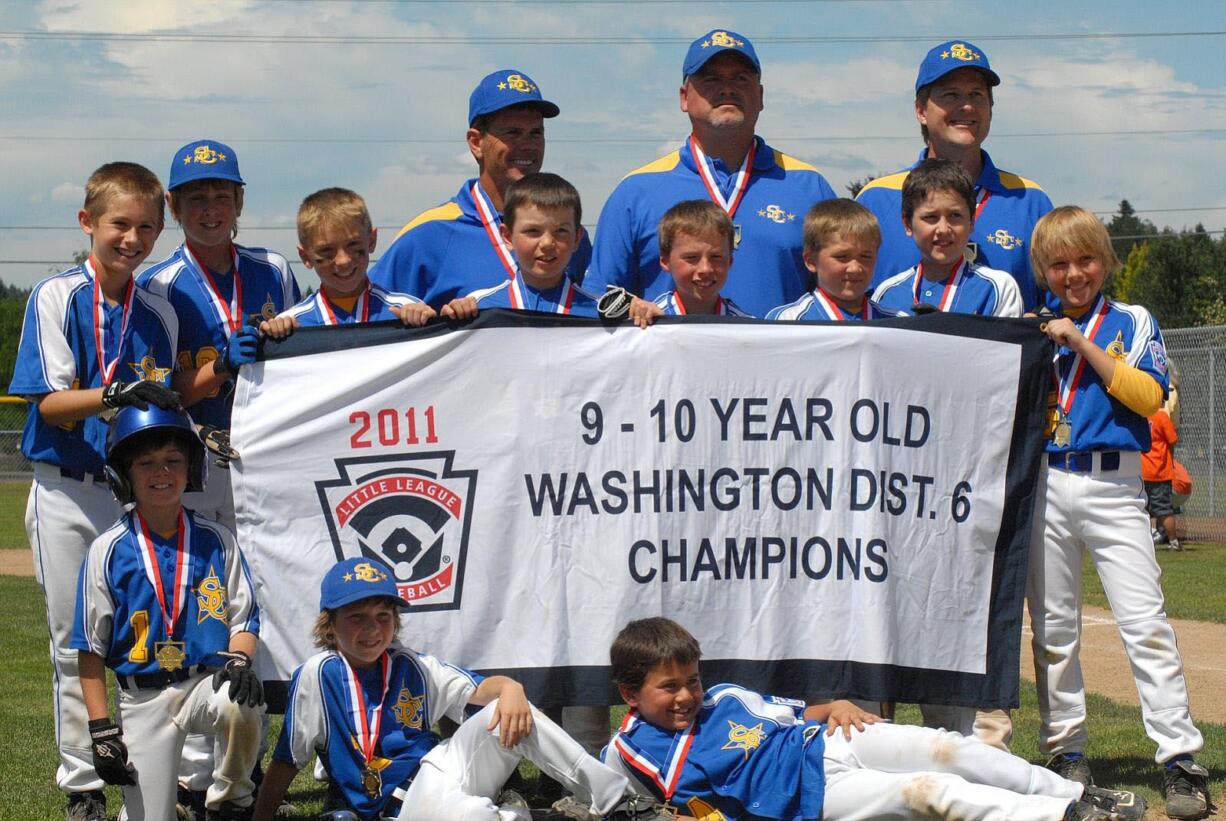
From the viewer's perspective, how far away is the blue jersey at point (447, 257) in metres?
6.31

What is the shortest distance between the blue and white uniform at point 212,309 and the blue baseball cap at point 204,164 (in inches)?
12.2

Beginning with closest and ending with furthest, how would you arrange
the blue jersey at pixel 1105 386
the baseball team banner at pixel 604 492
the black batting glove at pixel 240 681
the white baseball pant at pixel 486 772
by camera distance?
the white baseball pant at pixel 486 772 < the black batting glove at pixel 240 681 < the baseball team banner at pixel 604 492 < the blue jersey at pixel 1105 386

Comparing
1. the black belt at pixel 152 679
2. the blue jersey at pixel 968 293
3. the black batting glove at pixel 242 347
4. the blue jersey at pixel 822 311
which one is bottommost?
the black belt at pixel 152 679

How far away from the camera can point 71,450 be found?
5480mm

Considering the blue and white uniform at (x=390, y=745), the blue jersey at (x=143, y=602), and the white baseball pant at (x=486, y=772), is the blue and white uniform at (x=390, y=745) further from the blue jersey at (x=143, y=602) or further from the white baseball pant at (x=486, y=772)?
the blue jersey at (x=143, y=602)

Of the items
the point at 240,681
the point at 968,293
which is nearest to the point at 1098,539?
the point at 968,293

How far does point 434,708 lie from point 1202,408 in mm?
17418

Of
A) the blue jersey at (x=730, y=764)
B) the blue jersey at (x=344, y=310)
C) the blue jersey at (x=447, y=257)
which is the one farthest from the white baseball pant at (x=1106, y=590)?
the blue jersey at (x=344, y=310)

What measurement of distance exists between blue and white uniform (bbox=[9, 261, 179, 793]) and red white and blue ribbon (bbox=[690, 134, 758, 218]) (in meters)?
2.54

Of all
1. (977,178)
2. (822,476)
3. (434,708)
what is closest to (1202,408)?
(977,178)

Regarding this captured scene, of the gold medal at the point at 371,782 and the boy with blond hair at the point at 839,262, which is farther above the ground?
the boy with blond hair at the point at 839,262

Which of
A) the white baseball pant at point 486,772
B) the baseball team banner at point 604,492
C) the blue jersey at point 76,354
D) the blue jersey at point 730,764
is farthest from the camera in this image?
the baseball team banner at point 604,492

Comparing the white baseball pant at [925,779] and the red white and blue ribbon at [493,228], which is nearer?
the white baseball pant at [925,779]

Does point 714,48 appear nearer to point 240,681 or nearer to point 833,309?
point 833,309
